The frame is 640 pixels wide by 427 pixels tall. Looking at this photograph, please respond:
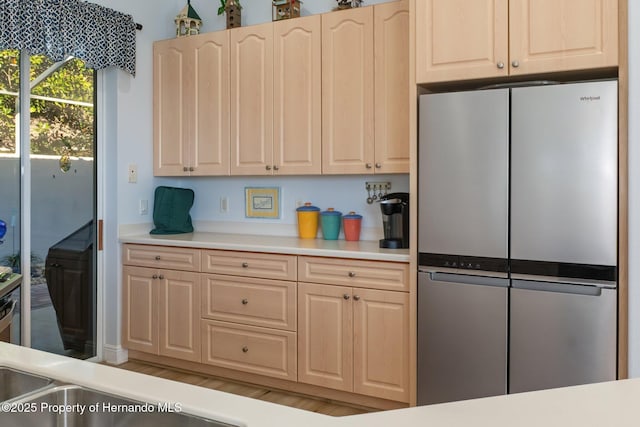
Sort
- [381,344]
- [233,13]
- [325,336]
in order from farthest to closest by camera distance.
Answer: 1. [233,13]
2. [325,336]
3. [381,344]

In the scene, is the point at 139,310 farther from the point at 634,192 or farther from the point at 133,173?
the point at 634,192

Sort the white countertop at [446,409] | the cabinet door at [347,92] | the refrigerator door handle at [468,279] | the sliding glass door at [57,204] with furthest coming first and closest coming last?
1. the sliding glass door at [57,204]
2. the cabinet door at [347,92]
3. the refrigerator door handle at [468,279]
4. the white countertop at [446,409]

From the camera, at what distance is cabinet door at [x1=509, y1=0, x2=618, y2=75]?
2.25 metres

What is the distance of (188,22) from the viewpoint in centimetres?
385

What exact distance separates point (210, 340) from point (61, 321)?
1.01m

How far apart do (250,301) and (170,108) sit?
1577 mm

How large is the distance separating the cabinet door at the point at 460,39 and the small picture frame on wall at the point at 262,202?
60.3 inches

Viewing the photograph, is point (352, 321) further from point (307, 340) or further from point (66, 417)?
point (66, 417)

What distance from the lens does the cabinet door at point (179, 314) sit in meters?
3.39

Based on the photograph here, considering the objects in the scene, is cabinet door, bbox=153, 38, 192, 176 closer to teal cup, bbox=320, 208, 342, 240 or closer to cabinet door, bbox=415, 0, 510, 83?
teal cup, bbox=320, 208, 342, 240

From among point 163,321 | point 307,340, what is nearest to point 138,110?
point 163,321

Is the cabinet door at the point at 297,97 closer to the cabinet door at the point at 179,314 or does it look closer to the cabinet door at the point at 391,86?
the cabinet door at the point at 391,86

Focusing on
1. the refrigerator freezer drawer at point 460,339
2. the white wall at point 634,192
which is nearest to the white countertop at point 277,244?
the refrigerator freezer drawer at point 460,339

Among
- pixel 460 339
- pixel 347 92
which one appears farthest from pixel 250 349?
pixel 347 92
